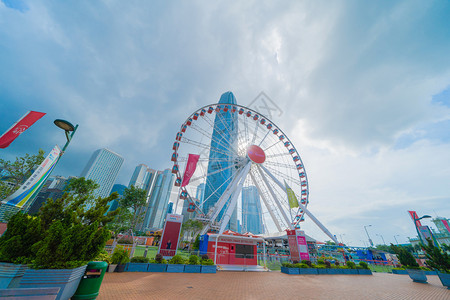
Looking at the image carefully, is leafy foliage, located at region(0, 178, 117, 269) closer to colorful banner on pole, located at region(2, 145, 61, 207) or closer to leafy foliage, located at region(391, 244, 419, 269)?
colorful banner on pole, located at region(2, 145, 61, 207)

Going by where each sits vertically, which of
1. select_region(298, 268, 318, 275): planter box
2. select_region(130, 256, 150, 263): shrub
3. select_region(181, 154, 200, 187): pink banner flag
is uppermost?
select_region(181, 154, 200, 187): pink banner flag

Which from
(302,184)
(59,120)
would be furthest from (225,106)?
(59,120)

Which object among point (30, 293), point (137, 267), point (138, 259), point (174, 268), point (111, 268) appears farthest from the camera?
point (174, 268)

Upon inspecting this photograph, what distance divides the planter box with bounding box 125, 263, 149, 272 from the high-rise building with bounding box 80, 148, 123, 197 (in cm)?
14982

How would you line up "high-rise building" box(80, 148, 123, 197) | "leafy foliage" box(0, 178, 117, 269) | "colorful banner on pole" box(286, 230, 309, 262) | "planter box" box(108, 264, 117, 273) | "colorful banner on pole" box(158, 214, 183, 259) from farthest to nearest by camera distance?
"high-rise building" box(80, 148, 123, 197), "colorful banner on pole" box(286, 230, 309, 262), "colorful banner on pole" box(158, 214, 183, 259), "planter box" box(108, 264, 117, 273), "leafy foliage" box(0, 178, 117, 269)

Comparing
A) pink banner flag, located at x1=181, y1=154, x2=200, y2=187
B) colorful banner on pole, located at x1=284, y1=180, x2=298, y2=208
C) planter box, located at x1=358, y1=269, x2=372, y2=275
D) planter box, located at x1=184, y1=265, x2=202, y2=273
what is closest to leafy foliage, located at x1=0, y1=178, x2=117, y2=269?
planter box, located at x1=184, y1=265, x2=202, y2=273

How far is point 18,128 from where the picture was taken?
671 centimetres

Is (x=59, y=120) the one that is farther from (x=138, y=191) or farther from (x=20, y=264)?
(x=138, y=191)

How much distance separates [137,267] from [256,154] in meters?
18.6

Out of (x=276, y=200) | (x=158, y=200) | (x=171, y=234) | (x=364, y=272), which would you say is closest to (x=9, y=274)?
(x=171, y=234)

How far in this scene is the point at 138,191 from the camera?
28.0 metres

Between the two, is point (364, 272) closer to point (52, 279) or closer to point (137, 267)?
point (137, 267)

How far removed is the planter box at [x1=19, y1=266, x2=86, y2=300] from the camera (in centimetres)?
354

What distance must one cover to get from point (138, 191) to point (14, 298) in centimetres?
2766
